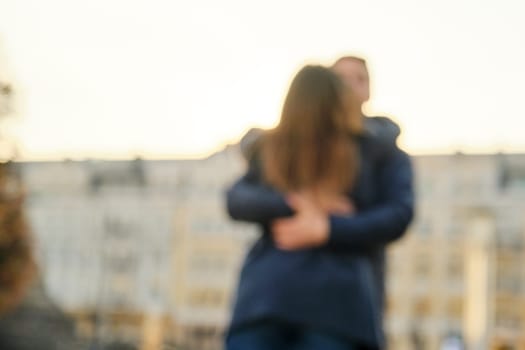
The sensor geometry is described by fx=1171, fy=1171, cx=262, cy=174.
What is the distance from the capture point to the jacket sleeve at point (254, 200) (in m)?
2.66

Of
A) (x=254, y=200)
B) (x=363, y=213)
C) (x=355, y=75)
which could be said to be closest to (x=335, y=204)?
(x=363, y=213)

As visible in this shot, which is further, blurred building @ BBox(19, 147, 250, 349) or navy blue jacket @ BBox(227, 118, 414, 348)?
blurred building @ BBox(19, 147, 250, 349)

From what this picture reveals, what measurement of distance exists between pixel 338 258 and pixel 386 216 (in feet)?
0.51

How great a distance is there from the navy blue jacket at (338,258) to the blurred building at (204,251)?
55222 millimetres

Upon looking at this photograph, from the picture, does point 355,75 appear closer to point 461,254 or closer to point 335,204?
point 335,204

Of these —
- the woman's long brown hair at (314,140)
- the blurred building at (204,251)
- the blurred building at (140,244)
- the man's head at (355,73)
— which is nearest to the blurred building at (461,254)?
the blurred building at (204,251)

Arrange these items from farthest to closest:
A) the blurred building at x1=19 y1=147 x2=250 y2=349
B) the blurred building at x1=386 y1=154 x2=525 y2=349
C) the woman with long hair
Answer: the blurred building at x1=19 y1=147 x2=250 y2=349 < the blurred building at x1=386 y1=154 x2=525 y2=349 < the woman with long hair

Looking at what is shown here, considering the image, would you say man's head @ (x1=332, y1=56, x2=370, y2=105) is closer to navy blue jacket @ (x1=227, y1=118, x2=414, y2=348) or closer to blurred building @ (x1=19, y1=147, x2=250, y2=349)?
navy blue jacket @ (x1=227, y1=118, x2=414, y2=348)

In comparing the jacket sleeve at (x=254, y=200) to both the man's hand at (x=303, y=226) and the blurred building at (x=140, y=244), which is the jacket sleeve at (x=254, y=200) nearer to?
the man's hand at (x=303, y=226)

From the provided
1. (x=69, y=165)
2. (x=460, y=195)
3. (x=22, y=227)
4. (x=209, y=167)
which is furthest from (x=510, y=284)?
(x=22, y=227)

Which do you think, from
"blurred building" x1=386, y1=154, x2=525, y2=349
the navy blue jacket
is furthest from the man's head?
"blurred building" x1=386, y1=154, x2=525, y2=349

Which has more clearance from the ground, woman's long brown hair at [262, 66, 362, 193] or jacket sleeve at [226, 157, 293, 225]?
woman's long brown hair at [262, 66, 362, 193]

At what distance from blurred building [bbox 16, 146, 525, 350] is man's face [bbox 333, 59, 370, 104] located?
55076 millimetres

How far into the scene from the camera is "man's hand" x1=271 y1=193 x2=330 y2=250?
2576 millimetres
